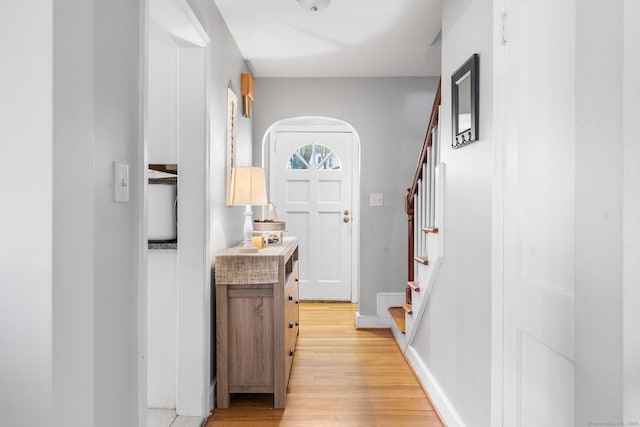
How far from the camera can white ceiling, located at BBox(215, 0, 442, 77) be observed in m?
2.61

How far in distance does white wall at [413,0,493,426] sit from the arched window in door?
9.13ft

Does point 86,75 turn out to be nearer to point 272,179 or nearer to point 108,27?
point 108,27

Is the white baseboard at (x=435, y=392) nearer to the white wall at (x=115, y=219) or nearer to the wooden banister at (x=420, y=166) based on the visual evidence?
the wooden banister at (x=420, y=166)

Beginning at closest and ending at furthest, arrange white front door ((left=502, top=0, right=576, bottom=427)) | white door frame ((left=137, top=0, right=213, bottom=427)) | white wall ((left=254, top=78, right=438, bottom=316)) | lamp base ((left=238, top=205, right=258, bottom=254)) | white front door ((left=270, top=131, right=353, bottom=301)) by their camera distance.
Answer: white front door ((left=502, top=0, right=576, bottom=427))
white door frame ((left=137, top=0, right=213, bottom=427))
lamp base ((left=238, top=205, right=258, bottom=254))
white wall ((left=254, top=78, right=438, bottom=316))
white front door ((left=270, top=131, right=353, bottom=301))

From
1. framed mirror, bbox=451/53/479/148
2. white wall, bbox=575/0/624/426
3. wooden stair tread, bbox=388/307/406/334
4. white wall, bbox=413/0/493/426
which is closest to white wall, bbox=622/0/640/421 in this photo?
white wall, bbox=575/0/624/426

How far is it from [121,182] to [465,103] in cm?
154

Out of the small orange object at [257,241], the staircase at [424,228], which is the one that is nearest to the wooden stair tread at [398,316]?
the staircase at [424,228]

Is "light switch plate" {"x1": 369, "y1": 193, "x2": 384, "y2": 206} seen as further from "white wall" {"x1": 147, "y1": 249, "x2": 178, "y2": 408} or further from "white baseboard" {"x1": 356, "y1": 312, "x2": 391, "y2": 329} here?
"white wall" {"x1": 147, "y1": 249, "x2": 178, "y2": 408}

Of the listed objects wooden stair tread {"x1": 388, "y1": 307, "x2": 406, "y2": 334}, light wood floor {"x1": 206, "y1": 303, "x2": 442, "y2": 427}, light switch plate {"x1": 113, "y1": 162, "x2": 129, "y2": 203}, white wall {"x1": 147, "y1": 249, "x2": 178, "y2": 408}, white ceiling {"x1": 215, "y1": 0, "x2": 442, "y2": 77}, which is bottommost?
light wood floor {"x1": 206, "y1": 303, "x2": 442, "y2": 427}

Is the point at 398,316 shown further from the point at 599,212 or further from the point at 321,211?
the point at 599,212

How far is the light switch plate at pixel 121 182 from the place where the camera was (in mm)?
1285

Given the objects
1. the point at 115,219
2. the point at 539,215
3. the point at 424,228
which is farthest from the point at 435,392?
the point at 115,219

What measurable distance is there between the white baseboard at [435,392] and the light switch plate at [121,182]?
180 centimetres

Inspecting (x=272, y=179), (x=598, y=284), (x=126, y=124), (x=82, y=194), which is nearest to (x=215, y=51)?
(x=126, y=124)
